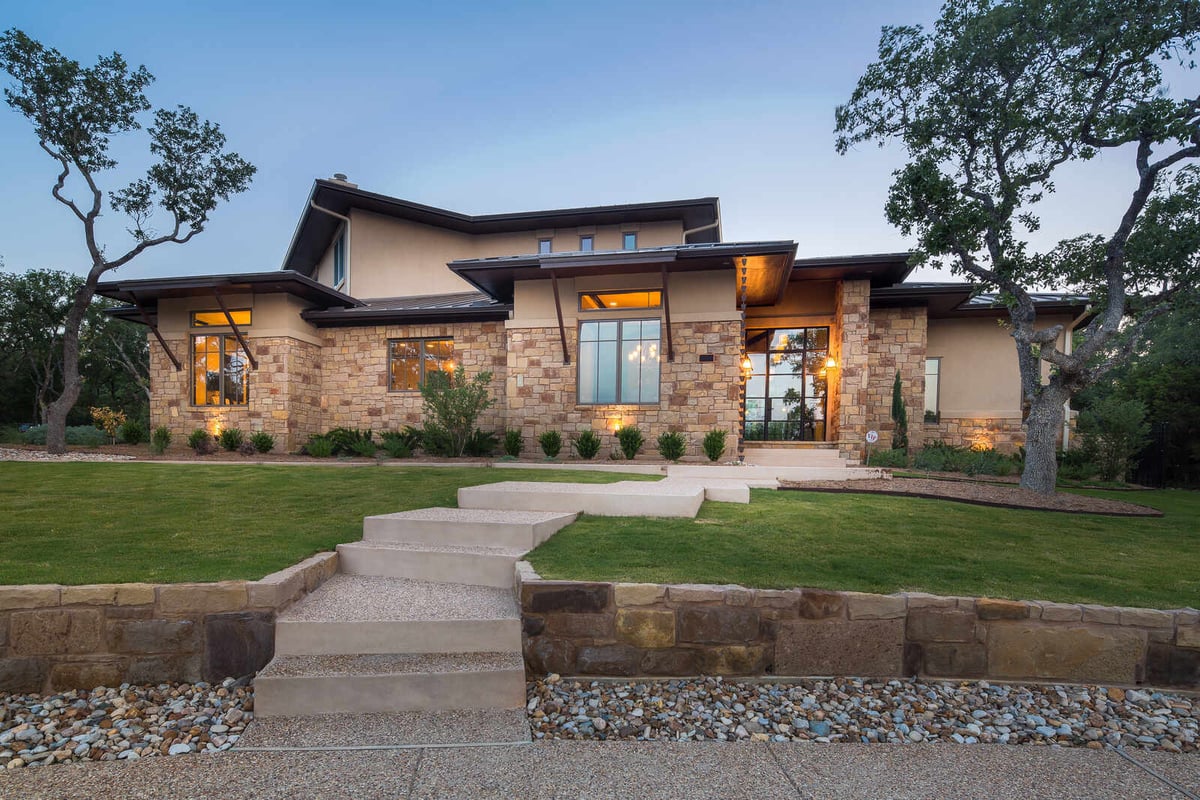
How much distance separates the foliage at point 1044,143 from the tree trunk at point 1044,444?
0.02m

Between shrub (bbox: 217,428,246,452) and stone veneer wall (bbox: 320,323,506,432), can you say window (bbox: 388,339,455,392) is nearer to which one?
stone veneer wall (bbox: 320,323,506,432)

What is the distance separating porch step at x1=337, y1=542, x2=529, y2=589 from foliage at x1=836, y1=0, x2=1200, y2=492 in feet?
25.2

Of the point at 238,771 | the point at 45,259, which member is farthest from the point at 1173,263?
the point at 45,259

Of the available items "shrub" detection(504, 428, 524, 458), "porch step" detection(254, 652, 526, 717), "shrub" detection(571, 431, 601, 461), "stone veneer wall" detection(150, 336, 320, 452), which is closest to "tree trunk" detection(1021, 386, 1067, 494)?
"shrub" detection(571, 431, 601, 461)

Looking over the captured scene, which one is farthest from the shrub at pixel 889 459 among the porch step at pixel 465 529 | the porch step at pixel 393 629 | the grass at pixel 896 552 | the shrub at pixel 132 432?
the shrub at pixel 132 432

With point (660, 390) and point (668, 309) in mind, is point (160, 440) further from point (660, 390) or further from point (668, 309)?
point (668, 309)

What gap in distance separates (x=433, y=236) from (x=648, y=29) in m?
8.30

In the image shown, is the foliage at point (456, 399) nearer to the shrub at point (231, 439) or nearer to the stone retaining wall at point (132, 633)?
the shrub at point (231, 439)

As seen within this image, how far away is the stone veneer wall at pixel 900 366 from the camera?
11.8 meters

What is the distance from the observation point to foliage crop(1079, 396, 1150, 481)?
9.95 m

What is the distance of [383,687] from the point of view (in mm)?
2484

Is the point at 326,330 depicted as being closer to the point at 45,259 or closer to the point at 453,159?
the point at 453,159

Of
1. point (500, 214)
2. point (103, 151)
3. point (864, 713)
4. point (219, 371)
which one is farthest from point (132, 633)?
point (103, 151)

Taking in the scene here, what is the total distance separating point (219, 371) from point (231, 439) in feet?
6.48
